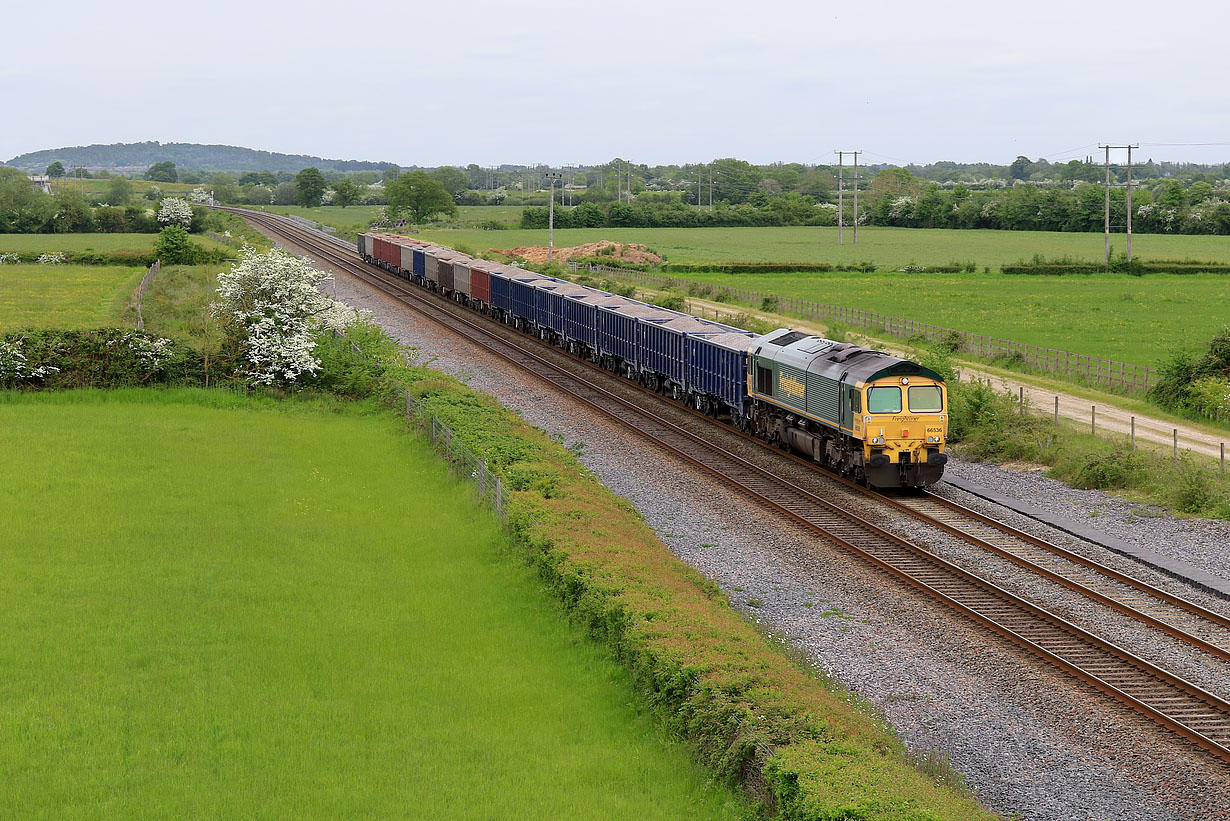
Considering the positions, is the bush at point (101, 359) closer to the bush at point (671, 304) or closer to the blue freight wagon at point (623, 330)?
the blue freight wagon at point (623, 330)

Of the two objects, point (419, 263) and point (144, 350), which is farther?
point (419, 263)

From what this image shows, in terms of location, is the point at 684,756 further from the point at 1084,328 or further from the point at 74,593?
the point at 1084,328

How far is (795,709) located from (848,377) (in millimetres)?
16806

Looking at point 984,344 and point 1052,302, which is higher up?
point 1052,302

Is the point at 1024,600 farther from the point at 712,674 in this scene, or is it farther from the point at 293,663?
the point at 293,663

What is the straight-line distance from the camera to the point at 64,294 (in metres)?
78.0

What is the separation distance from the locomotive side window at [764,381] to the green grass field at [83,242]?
312 feet

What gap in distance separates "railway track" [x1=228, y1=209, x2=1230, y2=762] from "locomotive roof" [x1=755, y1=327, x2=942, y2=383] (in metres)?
3.20

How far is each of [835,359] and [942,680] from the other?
14721 millimetres

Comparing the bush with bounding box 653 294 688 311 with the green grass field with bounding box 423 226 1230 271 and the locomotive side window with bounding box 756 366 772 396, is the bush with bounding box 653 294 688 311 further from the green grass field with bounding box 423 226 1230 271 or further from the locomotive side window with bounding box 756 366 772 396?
the green grass field with bounding box 423 226 1230 271

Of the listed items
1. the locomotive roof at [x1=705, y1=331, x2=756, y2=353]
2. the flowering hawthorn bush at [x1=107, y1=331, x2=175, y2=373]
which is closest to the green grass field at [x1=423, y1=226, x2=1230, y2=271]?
the locomotive roof at [x1=705, y1=331, x2=756, y2=353]

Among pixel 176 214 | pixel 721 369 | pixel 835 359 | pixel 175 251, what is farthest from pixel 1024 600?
pixel 176 214

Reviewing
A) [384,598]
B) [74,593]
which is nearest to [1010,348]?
[384,598]

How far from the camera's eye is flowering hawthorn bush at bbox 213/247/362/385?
1683 inches
